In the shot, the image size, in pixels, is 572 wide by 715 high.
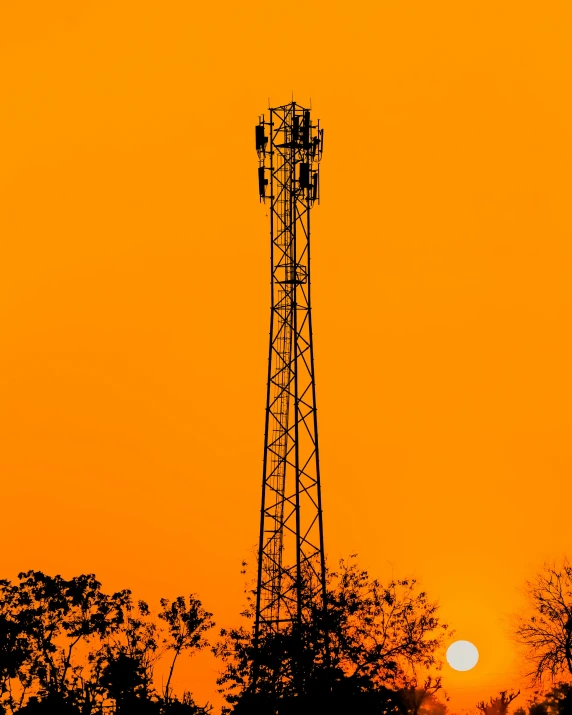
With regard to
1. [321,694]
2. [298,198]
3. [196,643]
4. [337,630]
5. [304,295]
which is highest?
[298,198]

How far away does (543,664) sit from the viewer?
210 feet

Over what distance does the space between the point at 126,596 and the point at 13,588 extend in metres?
5.41

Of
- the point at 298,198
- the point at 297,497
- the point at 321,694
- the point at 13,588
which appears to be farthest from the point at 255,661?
the point at 13,588

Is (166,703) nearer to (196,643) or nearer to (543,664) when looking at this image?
(196,643)

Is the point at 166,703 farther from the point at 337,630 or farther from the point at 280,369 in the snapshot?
the point at 280,369

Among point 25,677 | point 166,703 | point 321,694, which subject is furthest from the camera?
point 25,677

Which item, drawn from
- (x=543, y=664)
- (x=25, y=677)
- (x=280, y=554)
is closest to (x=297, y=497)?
(x=280, y=554)

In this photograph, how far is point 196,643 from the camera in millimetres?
69938

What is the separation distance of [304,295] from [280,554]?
967 centimetres

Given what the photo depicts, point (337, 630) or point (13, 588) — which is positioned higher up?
point (13, 588)

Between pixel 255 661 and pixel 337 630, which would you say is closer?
pixel 255 661

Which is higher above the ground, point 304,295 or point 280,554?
point 304,295

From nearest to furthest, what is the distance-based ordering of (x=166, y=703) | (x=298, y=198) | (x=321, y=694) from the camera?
1. (x=321, y=694)
2. (x=298, y=198)
3. (x=166, y=703)

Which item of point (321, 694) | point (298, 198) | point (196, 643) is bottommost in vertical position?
point (321, 694)
